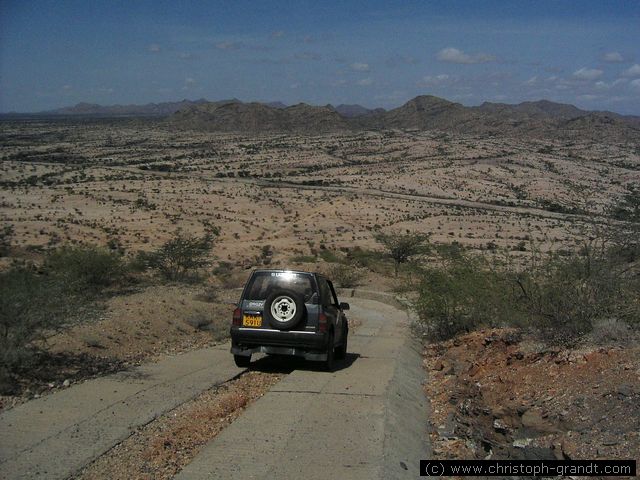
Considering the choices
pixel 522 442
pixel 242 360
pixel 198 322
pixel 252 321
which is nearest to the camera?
pixel 522 442

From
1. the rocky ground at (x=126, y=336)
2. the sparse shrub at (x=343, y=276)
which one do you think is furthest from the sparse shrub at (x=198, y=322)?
the sparse shrub at (x=343, y=276)

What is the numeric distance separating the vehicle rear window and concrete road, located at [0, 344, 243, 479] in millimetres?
1380

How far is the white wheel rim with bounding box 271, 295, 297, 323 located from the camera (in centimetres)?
1088

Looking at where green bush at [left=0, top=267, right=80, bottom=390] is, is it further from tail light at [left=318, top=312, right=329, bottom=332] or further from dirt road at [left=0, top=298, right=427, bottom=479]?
tail light at [left=318, top=312, right=329, bottom=332]

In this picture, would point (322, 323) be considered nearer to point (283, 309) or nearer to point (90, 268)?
point (283, 309)

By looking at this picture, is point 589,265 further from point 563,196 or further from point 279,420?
point 563,196

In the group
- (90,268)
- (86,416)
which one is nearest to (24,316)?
(86,416)

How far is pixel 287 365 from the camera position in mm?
12305

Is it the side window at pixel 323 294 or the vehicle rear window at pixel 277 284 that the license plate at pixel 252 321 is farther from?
the side window at pixel 323 294

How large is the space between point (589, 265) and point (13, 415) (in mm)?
9591

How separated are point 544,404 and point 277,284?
16.4ft

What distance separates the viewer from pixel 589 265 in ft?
39.6

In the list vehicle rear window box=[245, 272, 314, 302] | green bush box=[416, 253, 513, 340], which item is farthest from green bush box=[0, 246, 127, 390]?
green bush box=[416, 253, 513, 340]

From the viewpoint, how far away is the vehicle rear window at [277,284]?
11.3 metres
